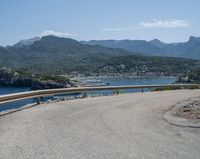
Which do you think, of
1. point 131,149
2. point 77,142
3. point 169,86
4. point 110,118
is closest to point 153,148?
point 131,149

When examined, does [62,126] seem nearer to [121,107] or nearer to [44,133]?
[44,133]

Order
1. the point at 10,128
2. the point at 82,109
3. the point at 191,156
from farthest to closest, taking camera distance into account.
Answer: the point at 82,109 < the point at 10,128 < the point at 191,156

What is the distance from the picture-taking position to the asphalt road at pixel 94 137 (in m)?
8.02

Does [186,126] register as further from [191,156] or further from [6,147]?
[6,147]

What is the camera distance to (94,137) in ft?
32.1

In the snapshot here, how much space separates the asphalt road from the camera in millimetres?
8016

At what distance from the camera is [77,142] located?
30.1 ft

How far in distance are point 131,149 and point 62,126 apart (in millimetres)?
3495

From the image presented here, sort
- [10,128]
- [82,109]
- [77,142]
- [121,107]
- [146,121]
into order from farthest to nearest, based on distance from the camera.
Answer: [121,107] < [82,109] < [146,121] < [10,128] < [77,142]

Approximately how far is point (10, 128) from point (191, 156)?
5226 millimetres

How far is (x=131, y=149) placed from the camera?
8.38 metres

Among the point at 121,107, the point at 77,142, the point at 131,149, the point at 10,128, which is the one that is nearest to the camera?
the point at 131,149

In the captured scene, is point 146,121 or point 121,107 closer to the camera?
point 146,121

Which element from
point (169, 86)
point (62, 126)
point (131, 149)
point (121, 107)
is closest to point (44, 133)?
point (62, 126)
